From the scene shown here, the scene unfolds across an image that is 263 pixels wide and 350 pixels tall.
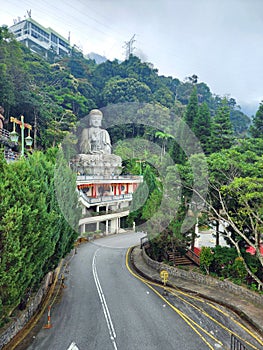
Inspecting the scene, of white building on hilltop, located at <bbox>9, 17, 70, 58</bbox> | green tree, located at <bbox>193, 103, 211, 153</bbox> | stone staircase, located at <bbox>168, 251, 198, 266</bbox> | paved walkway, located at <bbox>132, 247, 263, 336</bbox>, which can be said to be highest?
white building on hilltop, located at <bbox>9, 17, 70, 58</bbox>

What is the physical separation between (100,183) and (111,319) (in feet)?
64.6

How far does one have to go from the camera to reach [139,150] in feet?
140

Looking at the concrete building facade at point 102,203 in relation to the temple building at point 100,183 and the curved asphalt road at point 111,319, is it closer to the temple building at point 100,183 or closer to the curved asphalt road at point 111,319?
the temple building at point 100,183

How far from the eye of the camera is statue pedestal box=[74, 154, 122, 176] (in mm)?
32062

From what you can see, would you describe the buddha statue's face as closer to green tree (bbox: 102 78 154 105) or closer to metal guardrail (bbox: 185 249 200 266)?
green tree (bbox: 102 78 154 105)

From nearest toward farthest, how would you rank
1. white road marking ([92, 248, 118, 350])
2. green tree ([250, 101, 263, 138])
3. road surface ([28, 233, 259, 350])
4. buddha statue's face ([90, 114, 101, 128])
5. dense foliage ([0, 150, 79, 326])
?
dense foliage ([0, 150, 79, 326]) → road surface ([28, 233, 259, 350]) → white road marking ([92, 248, 118, 350]) → green tree ([250, 101, 263, 138]) → buddha statue's face ([90, 114, 101, 128])

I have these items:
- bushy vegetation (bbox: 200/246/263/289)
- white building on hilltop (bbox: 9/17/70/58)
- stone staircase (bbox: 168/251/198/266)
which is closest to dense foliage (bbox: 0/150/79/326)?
bushy vegetation (bbox: 200/246/263/289)

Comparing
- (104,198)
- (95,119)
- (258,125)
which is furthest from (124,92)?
(258,125)

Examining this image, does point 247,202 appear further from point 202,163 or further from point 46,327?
point 46,327

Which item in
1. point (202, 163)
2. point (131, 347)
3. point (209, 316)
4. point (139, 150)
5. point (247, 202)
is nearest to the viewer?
point (131, 347)

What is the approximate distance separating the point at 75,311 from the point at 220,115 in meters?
20.5

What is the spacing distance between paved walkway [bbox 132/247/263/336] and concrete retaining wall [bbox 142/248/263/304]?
195 mm

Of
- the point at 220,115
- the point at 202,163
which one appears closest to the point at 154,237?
the point at 202,163

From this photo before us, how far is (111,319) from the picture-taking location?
380 inches
